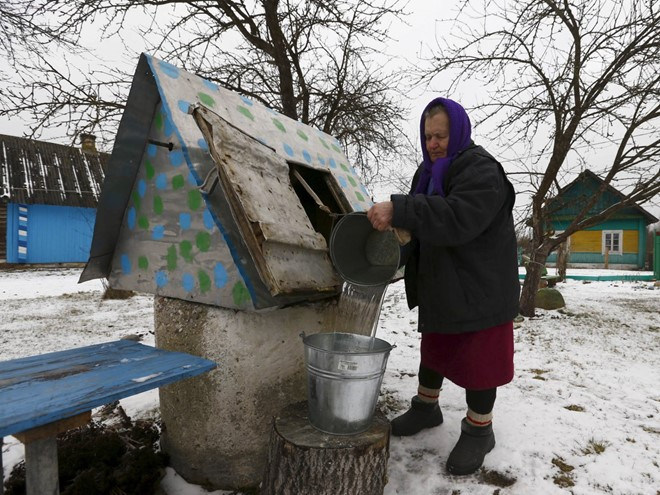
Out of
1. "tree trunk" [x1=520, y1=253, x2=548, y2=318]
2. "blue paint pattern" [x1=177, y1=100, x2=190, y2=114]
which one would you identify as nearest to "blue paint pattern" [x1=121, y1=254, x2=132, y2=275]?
"blue paint pattern" [x1=177, y1=100, x2=190, y2=114]

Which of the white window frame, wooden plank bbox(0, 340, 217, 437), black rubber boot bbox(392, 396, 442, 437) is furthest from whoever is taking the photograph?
the white window frame

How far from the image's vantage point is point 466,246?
2.04 m

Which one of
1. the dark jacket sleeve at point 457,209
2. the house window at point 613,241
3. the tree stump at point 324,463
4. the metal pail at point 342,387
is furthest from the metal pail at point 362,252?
the house window at point 613,241

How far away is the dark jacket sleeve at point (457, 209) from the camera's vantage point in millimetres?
1802

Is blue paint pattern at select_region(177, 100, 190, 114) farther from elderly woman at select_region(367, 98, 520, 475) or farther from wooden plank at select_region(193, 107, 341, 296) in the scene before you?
elderly woman at select_region(367, 98, 520, 475)

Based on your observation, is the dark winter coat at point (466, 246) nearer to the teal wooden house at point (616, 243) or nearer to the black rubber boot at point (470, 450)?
the black rubber boot at point (470, 450)

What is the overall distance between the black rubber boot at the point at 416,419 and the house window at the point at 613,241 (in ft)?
72.8

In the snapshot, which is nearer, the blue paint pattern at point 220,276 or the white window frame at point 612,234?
the blue paint pattern at point 220,276

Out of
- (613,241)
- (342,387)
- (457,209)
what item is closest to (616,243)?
(613,241)

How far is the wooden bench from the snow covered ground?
81 centimetres

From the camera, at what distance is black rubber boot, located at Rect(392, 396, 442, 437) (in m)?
2.55

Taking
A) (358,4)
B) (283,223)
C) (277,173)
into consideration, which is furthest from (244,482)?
(358,4)

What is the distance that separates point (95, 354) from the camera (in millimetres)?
2119

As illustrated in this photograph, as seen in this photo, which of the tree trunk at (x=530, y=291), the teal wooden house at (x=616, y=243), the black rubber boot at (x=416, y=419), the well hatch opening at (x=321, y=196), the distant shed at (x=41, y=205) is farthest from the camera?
the teal wooden house at (x=616, y=243)
